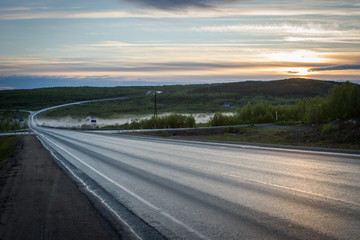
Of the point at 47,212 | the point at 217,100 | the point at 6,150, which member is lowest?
the point at 6,150

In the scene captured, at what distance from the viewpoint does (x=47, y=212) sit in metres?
7.02

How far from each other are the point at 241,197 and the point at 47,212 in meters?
3.92

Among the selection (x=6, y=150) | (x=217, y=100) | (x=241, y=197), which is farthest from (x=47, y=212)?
(x=217, y=100)

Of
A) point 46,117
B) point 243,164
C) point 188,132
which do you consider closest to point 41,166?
point 243,164

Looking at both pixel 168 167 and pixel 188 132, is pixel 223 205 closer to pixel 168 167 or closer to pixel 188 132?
pixel 168 167

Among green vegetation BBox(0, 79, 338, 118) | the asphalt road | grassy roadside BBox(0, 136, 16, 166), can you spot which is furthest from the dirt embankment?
green vegetation BBox(0, 79, 338, 118)

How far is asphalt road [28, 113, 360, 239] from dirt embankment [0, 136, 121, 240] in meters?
0.52

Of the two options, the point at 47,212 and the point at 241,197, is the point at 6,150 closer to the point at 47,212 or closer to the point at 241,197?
the point at 47,212

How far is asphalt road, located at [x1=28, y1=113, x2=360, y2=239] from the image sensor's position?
5.55m

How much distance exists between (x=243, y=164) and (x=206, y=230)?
24.6 ft

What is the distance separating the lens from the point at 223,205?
7.01 metres

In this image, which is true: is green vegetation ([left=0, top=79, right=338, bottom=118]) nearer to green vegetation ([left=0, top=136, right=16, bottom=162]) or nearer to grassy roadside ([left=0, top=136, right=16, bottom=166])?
green vegetation ([left=0, top=136, right=16, bottom=162])

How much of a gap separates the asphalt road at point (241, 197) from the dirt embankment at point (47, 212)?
1.71ft

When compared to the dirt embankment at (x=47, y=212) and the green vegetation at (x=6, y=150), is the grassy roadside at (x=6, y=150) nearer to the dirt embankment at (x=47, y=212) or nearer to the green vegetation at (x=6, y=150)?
the green vegetation at (x=6, y=150)
